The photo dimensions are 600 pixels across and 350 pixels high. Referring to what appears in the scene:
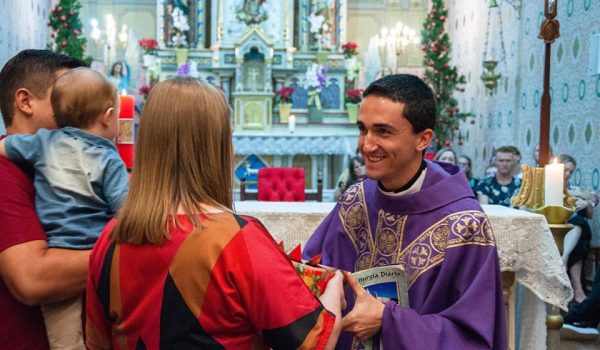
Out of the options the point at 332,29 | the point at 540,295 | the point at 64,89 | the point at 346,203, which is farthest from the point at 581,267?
the point at 332,29

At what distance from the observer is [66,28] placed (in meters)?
11.3

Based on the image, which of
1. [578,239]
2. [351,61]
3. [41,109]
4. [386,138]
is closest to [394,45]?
[351,61]

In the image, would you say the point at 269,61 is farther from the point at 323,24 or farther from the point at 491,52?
the point at 491,52

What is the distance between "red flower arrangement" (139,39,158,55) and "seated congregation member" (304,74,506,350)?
10910 mm

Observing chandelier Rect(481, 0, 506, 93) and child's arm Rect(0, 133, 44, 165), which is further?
chandelier Rect(481, 0, 506, 93)

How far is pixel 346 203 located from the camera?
222cm

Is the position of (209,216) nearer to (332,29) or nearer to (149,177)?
(149,177)

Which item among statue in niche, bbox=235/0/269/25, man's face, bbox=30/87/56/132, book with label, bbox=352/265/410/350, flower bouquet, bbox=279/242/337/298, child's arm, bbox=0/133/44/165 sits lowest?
book with label, bbox=352/265/410/350

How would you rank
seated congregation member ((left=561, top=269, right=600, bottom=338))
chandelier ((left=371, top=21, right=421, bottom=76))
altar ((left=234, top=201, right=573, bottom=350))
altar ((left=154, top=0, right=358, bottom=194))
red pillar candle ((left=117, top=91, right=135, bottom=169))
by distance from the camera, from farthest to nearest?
altar ((left=154, top=0, right=358, bottom=194)), chandelier ((left=371, top=21, right=421, bottom=76)), seated congregation member ((left=561, top=269, right=600, bottom=338)), altar ((left=234, top=201, right=573, bottom=350)), red pillar candle ((left=117, top=91, right=135, bottom=169))

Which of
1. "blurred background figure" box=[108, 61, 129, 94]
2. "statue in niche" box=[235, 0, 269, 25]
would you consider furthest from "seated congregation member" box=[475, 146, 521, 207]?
"statue in niche" box=[235, 0, 269, 25]

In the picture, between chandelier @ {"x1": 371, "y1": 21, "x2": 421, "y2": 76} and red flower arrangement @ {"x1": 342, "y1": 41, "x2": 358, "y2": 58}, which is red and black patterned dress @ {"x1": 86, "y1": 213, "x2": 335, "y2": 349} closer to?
chandelier @ {"x1": 371, "y1": 21, "x2": 421, "y2": 76}

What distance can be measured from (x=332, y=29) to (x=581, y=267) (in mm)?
8143

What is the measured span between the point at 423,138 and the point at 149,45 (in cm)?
1113

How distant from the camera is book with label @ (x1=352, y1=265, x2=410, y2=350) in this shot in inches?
70.5
